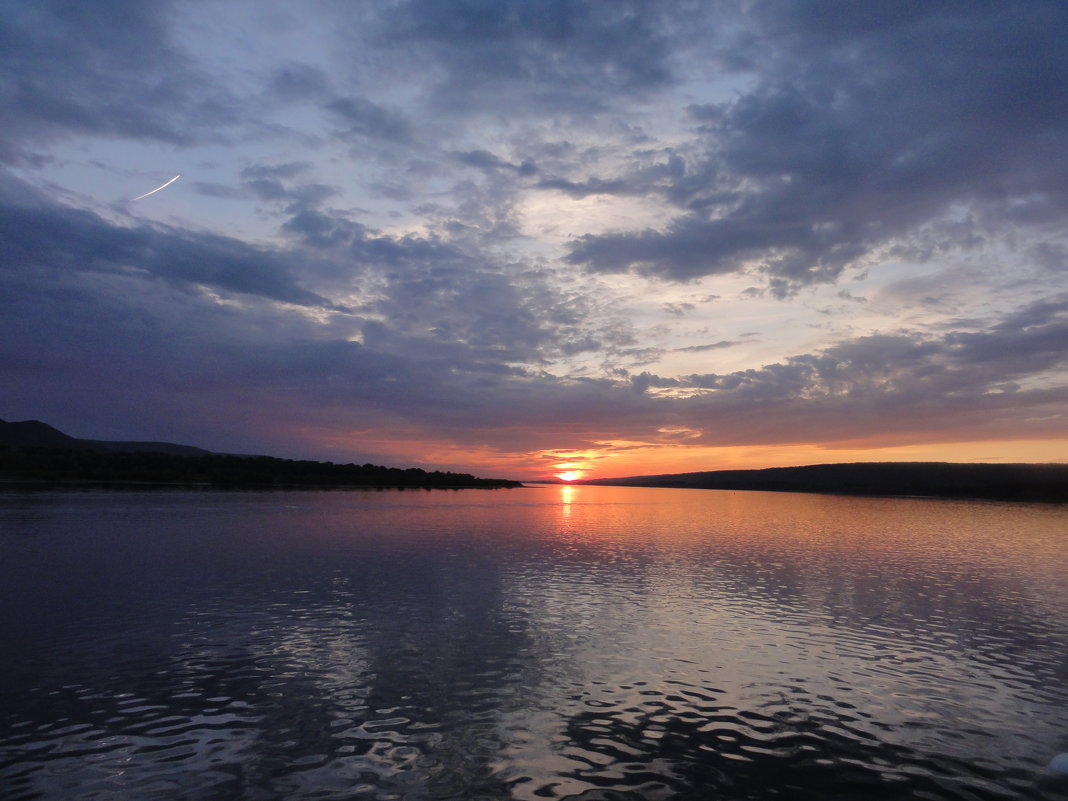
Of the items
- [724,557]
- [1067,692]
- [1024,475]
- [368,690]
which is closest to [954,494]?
[1024,475]

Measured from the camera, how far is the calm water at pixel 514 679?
36.1 feet

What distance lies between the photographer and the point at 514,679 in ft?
52.1

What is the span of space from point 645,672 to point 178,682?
1155cm

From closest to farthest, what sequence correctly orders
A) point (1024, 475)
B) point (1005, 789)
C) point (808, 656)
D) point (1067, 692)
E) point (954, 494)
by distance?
1. point (1005, 789)
2. point (1067, 692)
3. point (808, 656)
4. point (954, 494)
5. point (1024, 475)

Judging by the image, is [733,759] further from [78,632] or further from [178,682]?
[78,632]

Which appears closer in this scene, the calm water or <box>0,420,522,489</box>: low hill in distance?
the calm water

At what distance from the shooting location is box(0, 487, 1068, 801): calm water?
1100 cm

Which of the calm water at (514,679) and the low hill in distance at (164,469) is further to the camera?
the low hill in distance at (164,469)

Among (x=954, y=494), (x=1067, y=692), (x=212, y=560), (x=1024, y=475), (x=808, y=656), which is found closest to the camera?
(x=1067, y=692)

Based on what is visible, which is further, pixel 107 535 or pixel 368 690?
pixel 107 535

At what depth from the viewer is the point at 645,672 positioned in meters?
16.6

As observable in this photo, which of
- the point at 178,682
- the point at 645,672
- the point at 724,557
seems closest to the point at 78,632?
the point at 178,682

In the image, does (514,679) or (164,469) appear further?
(164,469)

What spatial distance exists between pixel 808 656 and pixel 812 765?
297 inches
